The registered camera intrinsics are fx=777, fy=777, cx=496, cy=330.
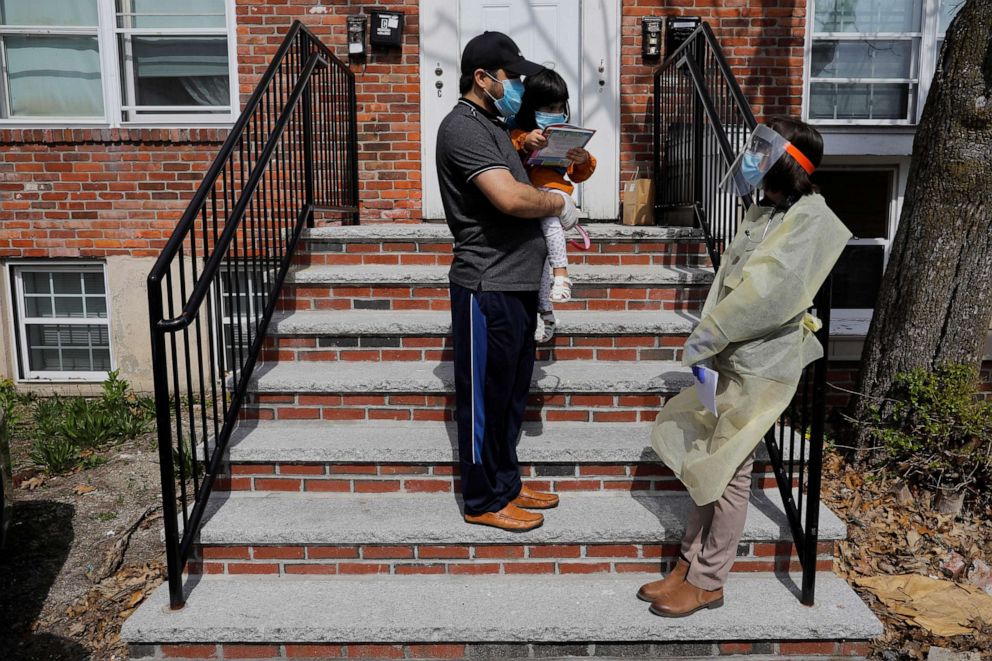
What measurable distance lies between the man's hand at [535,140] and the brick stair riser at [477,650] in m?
1.90

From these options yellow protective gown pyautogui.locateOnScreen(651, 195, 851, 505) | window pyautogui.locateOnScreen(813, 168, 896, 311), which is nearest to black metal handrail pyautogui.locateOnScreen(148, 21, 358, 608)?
yellow protective gown pyautogui.locateOnScreen(651, 195, 851, 505)

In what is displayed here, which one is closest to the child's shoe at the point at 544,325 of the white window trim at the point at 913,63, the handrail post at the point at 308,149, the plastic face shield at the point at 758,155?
the plastic face shield at the point at 758,155

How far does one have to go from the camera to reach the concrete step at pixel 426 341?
3.95m

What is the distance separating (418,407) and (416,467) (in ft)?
1.35

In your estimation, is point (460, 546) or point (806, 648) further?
point (460, 546)

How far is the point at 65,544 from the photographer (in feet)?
12.4

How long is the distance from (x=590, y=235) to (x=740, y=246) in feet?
6.26

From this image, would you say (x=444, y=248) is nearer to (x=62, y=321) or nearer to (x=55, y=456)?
(x=55, y=456)

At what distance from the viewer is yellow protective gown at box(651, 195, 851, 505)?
8.19 ft

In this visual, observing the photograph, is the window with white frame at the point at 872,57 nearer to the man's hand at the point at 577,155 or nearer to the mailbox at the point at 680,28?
the mailbox at the point at 680,28

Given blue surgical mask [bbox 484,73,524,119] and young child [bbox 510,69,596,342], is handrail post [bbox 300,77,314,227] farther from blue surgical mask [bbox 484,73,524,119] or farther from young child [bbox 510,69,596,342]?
blue surgical mask [bbox 484,73,524,119]

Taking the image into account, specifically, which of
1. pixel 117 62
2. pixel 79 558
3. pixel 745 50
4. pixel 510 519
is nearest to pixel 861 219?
pixel 745 50

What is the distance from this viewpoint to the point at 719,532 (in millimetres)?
2713

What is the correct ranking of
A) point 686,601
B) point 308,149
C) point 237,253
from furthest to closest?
point 308,149 < point 237,253 < point 686,601
